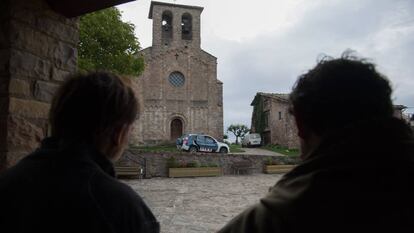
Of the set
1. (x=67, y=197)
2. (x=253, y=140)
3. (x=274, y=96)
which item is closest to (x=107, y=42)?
(x=67, y=197)

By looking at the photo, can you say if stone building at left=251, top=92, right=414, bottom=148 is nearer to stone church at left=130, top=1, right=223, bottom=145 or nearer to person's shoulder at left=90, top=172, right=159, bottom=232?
stone church at left=130, top=1, right=223, bottom=145

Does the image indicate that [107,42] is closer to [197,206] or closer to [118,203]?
[197,206]

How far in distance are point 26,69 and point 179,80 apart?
2751 centimetres

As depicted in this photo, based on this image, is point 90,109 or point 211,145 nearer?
point 90,109

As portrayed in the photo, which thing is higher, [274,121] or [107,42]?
[107,42]

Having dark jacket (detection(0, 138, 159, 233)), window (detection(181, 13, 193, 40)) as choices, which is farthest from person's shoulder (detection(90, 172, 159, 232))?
window (detection(181, 13, 193, 40))

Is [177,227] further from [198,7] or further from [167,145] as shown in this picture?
[198,7]

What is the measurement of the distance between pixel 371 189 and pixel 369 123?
0.20 meters

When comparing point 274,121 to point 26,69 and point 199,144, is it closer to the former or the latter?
point 199,144

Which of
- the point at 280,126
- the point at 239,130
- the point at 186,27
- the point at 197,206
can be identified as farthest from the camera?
the point at 239,130

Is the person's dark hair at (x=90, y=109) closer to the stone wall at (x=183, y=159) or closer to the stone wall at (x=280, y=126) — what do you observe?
the stone wall at (x=183, y=159)

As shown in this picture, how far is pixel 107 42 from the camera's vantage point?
15031mm

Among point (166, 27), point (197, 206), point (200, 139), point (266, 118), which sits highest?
point (166, 27)

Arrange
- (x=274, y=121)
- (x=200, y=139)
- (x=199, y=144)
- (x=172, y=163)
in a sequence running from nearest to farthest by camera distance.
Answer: (x=172, y=163), (x=199, y=144), (x=200, y=139), (x=274, y=121)
